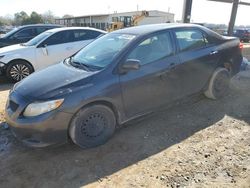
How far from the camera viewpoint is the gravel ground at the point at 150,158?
9.96 feet

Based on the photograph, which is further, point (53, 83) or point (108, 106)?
point (108, 106)

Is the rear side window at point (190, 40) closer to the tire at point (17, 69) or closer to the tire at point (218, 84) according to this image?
the tire at point (218, 84)

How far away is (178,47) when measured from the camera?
4.46 m

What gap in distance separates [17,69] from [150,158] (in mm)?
5383

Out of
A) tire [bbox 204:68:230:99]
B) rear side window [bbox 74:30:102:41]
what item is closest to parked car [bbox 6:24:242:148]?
tire [bbox 204:68:230:99]

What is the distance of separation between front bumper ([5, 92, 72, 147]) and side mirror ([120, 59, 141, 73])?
1.02 meters

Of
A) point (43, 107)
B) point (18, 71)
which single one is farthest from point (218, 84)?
point (18, 71)

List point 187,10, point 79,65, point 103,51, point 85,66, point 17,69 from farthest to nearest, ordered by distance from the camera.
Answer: point 187,10
point 17,69
point 103,51
point 79,65
point 85,66

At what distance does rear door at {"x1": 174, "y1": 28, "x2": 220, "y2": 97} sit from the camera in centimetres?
450

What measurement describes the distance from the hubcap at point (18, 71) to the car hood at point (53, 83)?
12.0 feet

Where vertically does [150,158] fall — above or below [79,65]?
below

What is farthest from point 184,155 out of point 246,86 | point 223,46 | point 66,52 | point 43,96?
point 66,52

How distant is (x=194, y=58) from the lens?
465cm

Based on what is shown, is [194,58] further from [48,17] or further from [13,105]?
[48,17]
